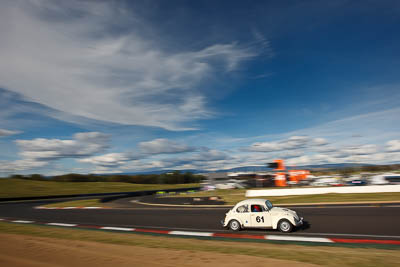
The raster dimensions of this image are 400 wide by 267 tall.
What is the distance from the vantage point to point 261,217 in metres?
11.4

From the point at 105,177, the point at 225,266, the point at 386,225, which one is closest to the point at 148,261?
the point at 225,266

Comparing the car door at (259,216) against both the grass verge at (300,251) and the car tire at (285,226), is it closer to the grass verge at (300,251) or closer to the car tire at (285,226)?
the car tire at (285,226)

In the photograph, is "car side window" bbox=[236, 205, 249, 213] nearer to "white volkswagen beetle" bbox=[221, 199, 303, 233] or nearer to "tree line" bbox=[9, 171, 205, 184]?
"white volkswagen beetle" bbox=[221, 199, 303, 233]

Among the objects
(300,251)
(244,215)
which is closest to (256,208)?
(244,215)

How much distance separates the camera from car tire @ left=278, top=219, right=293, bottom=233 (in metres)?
10.8

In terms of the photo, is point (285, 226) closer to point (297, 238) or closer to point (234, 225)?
point (297, 238)

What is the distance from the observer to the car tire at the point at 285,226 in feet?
35.4

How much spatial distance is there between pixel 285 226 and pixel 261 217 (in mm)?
991

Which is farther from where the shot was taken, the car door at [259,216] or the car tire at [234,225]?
the car tire at [234,225]

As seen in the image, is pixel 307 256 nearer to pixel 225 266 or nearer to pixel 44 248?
pixel 225 266

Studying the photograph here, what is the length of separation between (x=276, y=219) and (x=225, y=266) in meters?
5.56

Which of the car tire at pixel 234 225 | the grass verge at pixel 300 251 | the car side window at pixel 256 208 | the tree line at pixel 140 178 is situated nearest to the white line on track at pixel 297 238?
the grass verge at pixel 300 251

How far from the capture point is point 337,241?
916cm

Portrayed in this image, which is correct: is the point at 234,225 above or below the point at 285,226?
below
